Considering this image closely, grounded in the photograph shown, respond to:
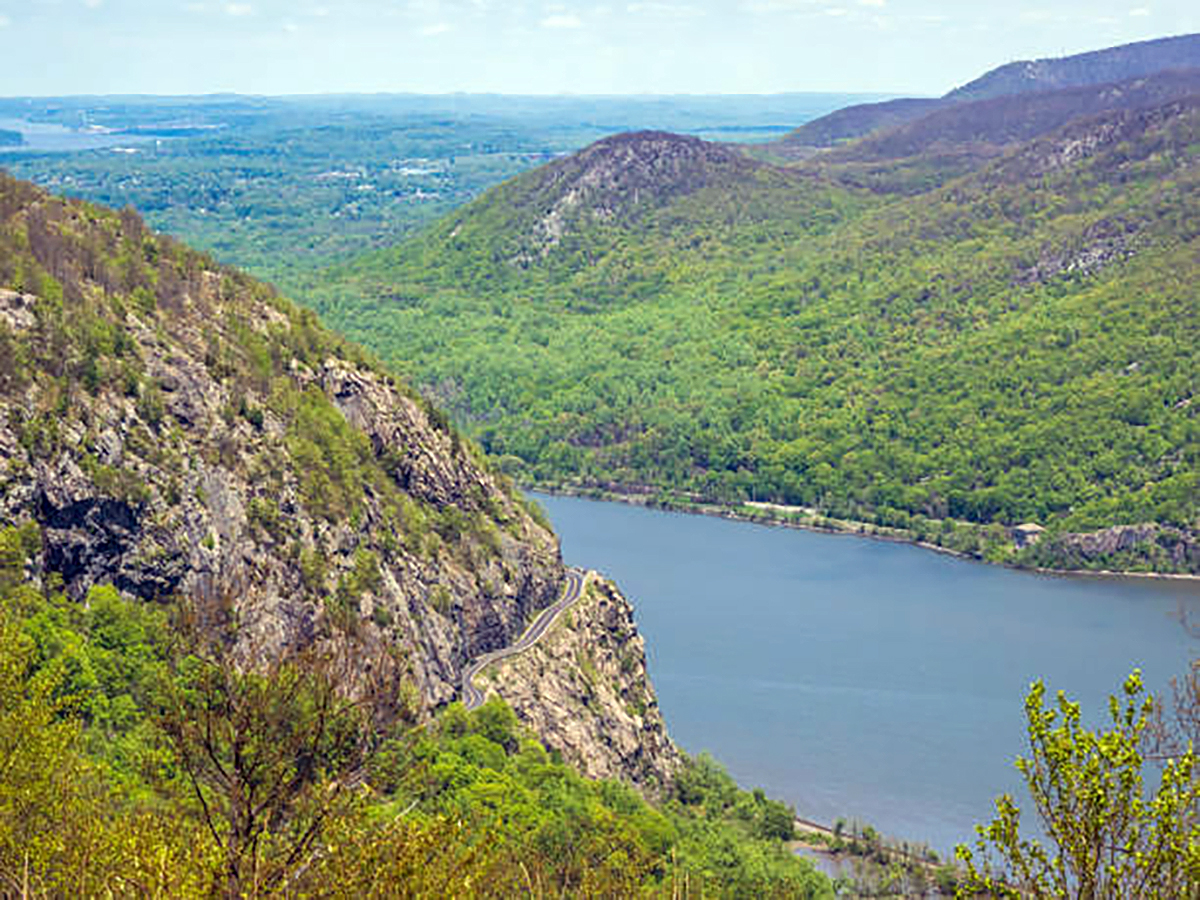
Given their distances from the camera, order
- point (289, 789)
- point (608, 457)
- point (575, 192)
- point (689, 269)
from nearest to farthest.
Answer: point (289, 789), point (608, 457), point (689, 269), point (575, 192)

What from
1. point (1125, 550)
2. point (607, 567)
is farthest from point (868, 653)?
point (1125, 550)

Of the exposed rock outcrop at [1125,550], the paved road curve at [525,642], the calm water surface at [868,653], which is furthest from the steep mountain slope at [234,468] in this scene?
the exposed rock outcrop at [1125,550]

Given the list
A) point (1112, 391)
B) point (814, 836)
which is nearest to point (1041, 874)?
point (814, 836)

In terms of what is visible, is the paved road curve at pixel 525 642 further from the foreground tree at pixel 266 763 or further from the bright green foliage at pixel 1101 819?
the bright green foliage at pixel 1101 819

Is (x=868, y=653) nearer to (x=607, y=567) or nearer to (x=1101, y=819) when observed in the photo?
(x=607, y=567)

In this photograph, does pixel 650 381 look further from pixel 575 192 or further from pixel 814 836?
pixel 814 836
